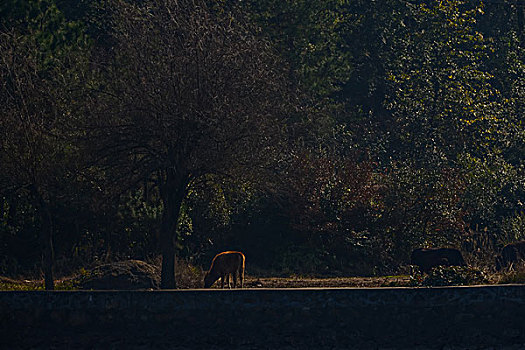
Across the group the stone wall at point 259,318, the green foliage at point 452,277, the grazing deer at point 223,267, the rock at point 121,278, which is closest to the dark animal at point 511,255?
the green foliage at point 452,277

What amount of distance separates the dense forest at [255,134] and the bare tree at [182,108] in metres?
0.05

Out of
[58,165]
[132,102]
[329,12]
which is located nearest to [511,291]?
[132,102]

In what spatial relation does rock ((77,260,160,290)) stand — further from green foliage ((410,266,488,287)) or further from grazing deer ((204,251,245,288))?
green foliage ((410,266,488,287))

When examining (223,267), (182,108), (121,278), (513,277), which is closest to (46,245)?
(121,278)

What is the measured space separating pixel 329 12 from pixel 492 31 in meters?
11.8

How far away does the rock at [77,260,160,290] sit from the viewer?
2169 centimetres

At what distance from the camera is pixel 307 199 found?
97.3ft

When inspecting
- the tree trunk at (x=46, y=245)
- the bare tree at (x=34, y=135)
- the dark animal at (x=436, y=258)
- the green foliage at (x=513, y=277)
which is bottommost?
the green foliage at (x=513, y=277)

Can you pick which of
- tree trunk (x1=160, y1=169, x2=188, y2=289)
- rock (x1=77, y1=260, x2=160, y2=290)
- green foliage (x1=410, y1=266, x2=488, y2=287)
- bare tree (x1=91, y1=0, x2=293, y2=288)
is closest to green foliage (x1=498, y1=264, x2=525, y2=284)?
green foliage (x1=410, y1=266, x2=488, y2=287)

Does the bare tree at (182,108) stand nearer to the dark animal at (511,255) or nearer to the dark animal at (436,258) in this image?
the dark animal at (436,258)

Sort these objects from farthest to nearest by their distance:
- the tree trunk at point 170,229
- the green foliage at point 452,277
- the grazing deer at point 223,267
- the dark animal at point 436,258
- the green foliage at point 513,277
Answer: the dark animal at point 436,258 → the grazing deer at point 223,267 → the tree trunk at point 170,229 → the green foliage at point 513,277 → the green foliage at point 452,277

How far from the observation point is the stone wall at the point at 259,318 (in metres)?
15.3

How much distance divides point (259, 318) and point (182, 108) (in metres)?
6.42

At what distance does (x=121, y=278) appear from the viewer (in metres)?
21.8
